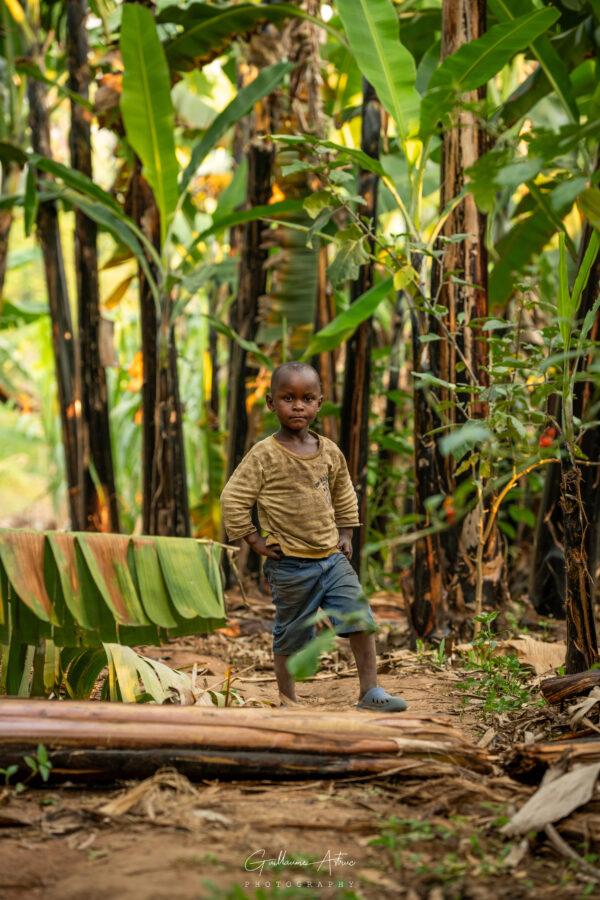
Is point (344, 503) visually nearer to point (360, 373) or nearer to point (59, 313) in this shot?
point (360, 373)

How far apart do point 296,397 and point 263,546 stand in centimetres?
55

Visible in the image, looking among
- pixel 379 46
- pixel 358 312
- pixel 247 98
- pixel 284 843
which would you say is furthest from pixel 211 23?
pixel 284 843

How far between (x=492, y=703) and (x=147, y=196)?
A: 3.84 meters

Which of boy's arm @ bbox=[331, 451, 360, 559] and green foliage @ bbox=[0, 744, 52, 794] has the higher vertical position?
boy's arm @ bbox=[331, 451, 360, 559]

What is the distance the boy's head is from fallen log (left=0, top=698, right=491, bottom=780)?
3.56 ft

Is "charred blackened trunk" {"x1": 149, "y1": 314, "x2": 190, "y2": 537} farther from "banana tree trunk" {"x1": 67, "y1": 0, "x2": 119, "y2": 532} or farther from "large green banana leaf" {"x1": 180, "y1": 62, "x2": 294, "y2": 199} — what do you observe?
"large green banana leaf" {"x1": 180, "y1": 62, "x2": 294, "y2": 199}

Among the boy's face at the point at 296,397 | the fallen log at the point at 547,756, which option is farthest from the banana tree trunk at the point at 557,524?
the fallen log at the point at 547,756

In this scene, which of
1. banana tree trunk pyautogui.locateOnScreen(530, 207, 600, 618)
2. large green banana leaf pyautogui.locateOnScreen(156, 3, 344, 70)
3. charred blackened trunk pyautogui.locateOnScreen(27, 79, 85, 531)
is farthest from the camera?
charred blackened trunk pyautogui.locateOnScreen(27, 79, 85, 531)

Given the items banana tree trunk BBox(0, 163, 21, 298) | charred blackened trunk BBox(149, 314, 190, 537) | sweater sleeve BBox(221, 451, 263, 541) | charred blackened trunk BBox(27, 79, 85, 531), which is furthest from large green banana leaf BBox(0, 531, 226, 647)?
banana tree trunk BBox(0, 163, 21, 298)

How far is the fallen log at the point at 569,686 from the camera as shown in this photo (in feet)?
7.88

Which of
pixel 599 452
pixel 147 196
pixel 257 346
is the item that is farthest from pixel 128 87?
pixel 599 452

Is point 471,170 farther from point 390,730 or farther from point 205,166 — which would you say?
point 205,166

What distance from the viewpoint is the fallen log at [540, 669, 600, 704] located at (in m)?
2.40

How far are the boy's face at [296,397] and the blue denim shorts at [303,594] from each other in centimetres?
50
